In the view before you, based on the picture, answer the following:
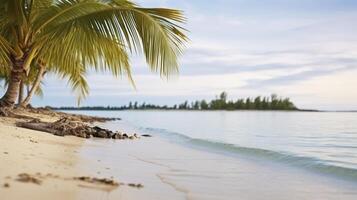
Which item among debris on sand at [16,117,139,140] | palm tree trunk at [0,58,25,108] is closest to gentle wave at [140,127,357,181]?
debris on sand at [16,117,139,140]

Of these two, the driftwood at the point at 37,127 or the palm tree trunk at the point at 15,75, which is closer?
the palm tree trunk at the point at 15,75

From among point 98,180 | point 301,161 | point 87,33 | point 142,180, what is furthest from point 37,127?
point 98,180

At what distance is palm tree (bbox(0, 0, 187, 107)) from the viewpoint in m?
8.45

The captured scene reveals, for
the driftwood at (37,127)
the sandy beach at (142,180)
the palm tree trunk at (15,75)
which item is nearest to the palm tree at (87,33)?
the palm tree trunk at (15,75)

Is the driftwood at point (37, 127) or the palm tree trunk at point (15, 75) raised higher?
the palm tree trunk at point (15, 75)

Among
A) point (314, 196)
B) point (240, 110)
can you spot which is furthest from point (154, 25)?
point (240, 110)

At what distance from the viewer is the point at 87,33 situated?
9.12 metres

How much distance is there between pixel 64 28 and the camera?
30.9ft

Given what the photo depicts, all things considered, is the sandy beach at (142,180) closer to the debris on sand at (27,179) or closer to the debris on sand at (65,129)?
the debris on sand at (27,179)

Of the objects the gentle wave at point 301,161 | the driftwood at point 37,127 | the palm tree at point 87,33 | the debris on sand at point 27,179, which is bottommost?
the gentle wave at point 301,161

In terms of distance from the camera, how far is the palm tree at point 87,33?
8.45 meters

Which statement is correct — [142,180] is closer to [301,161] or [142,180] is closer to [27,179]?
[27,179]

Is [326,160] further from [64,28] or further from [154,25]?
[64,28]

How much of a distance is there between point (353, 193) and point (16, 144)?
4.98m
